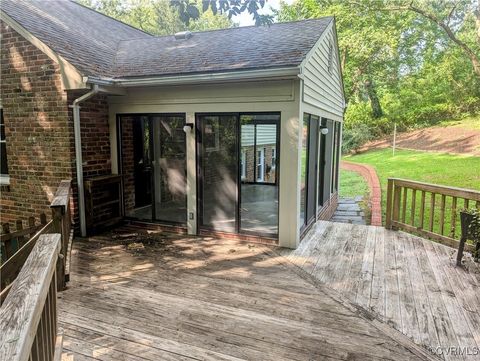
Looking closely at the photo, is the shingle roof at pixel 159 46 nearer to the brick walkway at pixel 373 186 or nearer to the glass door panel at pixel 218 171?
the glass door panel at pixel 218 171

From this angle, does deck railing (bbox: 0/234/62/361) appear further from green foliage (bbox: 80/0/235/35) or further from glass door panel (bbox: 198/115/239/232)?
green foliage (bbox: 80/0/235/35)

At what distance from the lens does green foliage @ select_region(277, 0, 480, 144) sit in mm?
17453

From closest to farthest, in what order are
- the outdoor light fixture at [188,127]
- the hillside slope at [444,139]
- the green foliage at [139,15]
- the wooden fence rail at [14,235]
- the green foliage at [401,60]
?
1. the wooden fence rail at [14,235]
2. the outdoor light fixture at [188,127]
3. the green foliage at [401,60]
4. the hillside slope at [444,139]
5. the green foliage at [139,15]

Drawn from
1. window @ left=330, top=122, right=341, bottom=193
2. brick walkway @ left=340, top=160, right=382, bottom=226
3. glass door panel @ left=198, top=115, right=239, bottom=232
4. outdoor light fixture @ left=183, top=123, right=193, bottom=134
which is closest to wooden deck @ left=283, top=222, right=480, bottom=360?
brick walkway @ left=340, top=160, right=382, bottom=226

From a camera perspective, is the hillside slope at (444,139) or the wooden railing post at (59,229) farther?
the hillside slope at (444,139)

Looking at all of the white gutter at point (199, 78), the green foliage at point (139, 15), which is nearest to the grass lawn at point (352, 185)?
the white gutter at point (199, 78)

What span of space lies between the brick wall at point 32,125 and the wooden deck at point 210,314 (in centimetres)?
174

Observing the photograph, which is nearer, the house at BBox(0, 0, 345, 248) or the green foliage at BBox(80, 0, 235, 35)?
the house at BBox(0, 0, 345, 248)

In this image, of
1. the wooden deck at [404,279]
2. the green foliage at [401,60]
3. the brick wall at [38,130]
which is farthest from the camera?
the green foliage at [401,60]

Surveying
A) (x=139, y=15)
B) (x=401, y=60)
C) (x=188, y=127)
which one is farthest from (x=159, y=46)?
(x=139, y=15)

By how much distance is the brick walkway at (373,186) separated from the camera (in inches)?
289

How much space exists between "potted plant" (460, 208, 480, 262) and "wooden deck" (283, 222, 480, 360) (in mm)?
313

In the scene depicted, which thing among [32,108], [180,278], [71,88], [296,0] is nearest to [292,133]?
[180,278]

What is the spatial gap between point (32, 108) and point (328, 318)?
18.2ft
